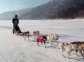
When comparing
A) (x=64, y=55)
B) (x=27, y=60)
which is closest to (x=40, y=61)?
(x=27, y=60)

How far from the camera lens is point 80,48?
8.50 m

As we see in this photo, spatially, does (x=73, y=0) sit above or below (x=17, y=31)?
above

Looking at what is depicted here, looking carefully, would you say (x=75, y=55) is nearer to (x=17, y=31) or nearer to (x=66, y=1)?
(x=17, y=31)

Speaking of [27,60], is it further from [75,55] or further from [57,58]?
[75,55]

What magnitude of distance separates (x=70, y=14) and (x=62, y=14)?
7726 millimetres

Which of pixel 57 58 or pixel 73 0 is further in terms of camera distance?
pixel 73 0

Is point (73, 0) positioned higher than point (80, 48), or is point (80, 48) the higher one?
point (73, 0)

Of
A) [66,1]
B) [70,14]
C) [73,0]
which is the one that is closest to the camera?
[70,14]

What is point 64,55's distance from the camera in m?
9.20

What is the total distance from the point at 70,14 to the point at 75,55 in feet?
323

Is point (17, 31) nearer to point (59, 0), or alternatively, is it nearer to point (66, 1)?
point (66, 1)

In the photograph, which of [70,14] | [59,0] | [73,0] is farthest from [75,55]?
[59,0]

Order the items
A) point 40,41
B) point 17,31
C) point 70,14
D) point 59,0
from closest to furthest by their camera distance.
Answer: point 40,41 → point 17,31 → point 70,14 → point 59,0

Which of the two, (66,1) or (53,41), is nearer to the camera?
(53,41)
